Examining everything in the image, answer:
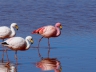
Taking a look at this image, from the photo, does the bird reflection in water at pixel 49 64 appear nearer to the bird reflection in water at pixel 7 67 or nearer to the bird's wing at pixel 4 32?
the bird reflection in water at pixel 7 67

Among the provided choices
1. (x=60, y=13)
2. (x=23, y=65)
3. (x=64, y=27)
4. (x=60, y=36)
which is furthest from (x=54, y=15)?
(x=23, y=65)

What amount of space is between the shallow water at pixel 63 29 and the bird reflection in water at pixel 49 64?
0.11 m

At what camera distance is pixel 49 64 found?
10.1 meters

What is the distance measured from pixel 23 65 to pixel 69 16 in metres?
8.62

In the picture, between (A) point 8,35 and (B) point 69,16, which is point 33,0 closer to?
(B) point 69,16

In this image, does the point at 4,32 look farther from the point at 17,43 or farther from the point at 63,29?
the point at 63,29

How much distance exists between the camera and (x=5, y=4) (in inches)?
838

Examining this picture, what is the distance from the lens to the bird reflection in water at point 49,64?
9548 millimetres

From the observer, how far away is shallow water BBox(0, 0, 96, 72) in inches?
402

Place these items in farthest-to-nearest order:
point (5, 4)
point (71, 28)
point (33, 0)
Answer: point (33, 0) < point (5, 4) < point (71, 28)

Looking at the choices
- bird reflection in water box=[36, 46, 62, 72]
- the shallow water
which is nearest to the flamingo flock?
the shallow water

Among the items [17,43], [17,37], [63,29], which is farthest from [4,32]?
[63,29]

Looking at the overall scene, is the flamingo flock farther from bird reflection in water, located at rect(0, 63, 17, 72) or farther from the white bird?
bird reflection in water, located at rect(0, 63, 17, 72)

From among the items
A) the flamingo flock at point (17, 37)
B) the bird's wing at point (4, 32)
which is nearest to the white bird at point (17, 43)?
the flamingo flock at point (17, 37)
